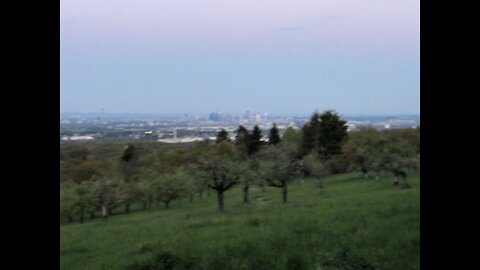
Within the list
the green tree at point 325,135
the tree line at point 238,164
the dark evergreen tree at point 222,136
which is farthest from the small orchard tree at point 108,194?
the green tree at point 325,135

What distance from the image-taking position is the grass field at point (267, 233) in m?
2.88

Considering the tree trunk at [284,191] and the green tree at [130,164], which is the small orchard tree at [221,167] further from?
the green tree at [130,164]

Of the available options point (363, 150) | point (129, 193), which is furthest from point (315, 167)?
point (129, 193)

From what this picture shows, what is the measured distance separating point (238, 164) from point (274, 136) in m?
0.55

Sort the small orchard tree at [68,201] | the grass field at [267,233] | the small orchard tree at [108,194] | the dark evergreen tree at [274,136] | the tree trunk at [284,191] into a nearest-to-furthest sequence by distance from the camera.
Result: 1. the small orchard tree at [68,201]
2. the grass field at [267,233]
3. the dark evergreen tree at [274,136]
4. the small orchard tree at [108,194]
5. the tree trunk at [284,191]

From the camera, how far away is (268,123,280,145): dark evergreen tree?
3.11 meters

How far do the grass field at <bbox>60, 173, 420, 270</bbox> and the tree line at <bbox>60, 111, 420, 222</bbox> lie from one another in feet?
0.31

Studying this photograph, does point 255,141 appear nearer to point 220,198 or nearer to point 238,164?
point 238,164

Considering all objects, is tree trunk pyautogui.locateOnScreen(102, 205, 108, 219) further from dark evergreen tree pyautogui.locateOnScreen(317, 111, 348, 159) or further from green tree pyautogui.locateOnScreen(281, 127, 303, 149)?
dark evergreen tree pyautogui.locateOnScreen(317, 111, 348, 159)

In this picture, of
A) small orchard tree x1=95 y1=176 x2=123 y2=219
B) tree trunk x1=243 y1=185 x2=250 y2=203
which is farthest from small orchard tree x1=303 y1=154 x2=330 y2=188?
small orchard tree x1=95 y1=176 x2=123 y2=219

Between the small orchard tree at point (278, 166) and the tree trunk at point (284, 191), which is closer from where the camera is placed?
the small orchard tree at point (278, 166)
